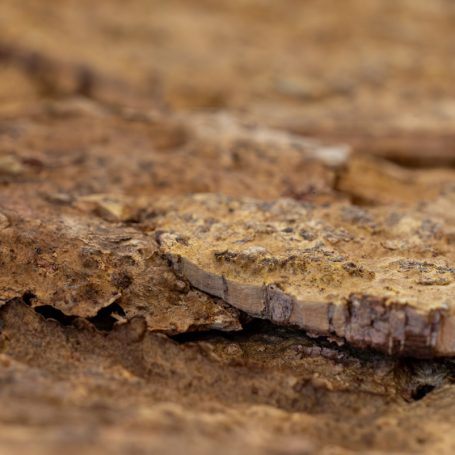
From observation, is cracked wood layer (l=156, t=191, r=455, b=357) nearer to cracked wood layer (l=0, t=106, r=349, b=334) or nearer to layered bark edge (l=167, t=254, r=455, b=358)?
layered bark edge (l=167, t=254, r=455, b=358)

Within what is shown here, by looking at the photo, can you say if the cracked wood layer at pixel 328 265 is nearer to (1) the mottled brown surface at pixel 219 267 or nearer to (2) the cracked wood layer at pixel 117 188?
(1) the mottled brown surface at pixel 219 267

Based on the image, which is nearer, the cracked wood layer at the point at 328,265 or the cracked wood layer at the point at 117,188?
the cracked wood layer at the point at 328,265

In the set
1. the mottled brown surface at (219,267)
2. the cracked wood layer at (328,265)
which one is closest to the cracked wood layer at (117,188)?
the mottled brown surface at (219,267)

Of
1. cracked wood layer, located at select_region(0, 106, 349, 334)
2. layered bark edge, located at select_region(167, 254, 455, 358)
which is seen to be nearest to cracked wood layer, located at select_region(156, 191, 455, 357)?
layered bark edge, located at select_region(167, 254, 455, 358)

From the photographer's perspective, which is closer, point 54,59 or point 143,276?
point 143,276

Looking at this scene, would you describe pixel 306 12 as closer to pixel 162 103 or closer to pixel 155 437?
pixel 162 103

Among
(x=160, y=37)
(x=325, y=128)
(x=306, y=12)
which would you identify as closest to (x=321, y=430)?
(x=325, y=128)

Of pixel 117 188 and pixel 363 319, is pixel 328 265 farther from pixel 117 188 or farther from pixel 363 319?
pixel 117 188

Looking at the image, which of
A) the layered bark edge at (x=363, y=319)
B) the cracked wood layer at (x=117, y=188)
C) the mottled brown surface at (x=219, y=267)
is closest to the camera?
the mottled brown surface at (x=219, y=267)
